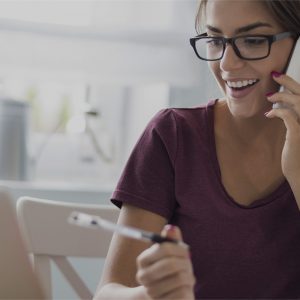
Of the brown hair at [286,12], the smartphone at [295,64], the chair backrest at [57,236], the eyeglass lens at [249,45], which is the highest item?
the brown hair at [286,12]

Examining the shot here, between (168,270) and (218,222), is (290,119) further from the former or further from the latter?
(168,270)

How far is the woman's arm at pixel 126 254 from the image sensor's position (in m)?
1.27

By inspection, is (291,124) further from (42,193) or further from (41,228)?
(42,193)

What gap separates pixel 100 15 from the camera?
89.0 inches

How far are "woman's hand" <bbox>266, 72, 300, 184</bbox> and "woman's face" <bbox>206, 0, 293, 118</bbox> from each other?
30 millimetres

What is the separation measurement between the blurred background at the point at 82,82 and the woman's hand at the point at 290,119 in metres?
1.02

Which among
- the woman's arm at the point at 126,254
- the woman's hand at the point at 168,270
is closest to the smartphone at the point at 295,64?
the woman's arm at the point at 126,254

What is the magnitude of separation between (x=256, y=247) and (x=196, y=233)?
12cm

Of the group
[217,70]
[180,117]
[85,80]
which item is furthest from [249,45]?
[85,80]

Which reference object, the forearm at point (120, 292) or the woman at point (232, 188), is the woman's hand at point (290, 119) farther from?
the forearm at point (120, 292)

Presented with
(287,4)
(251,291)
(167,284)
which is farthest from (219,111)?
(167,284)

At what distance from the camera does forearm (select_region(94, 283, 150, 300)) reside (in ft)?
3.41

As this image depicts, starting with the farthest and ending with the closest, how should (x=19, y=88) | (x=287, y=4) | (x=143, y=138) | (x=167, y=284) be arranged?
(x=19, y=88)
(x=143, y=138)
(x=287, y=4)
(x=167, y=284)

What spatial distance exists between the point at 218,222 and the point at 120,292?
30 centimetres
